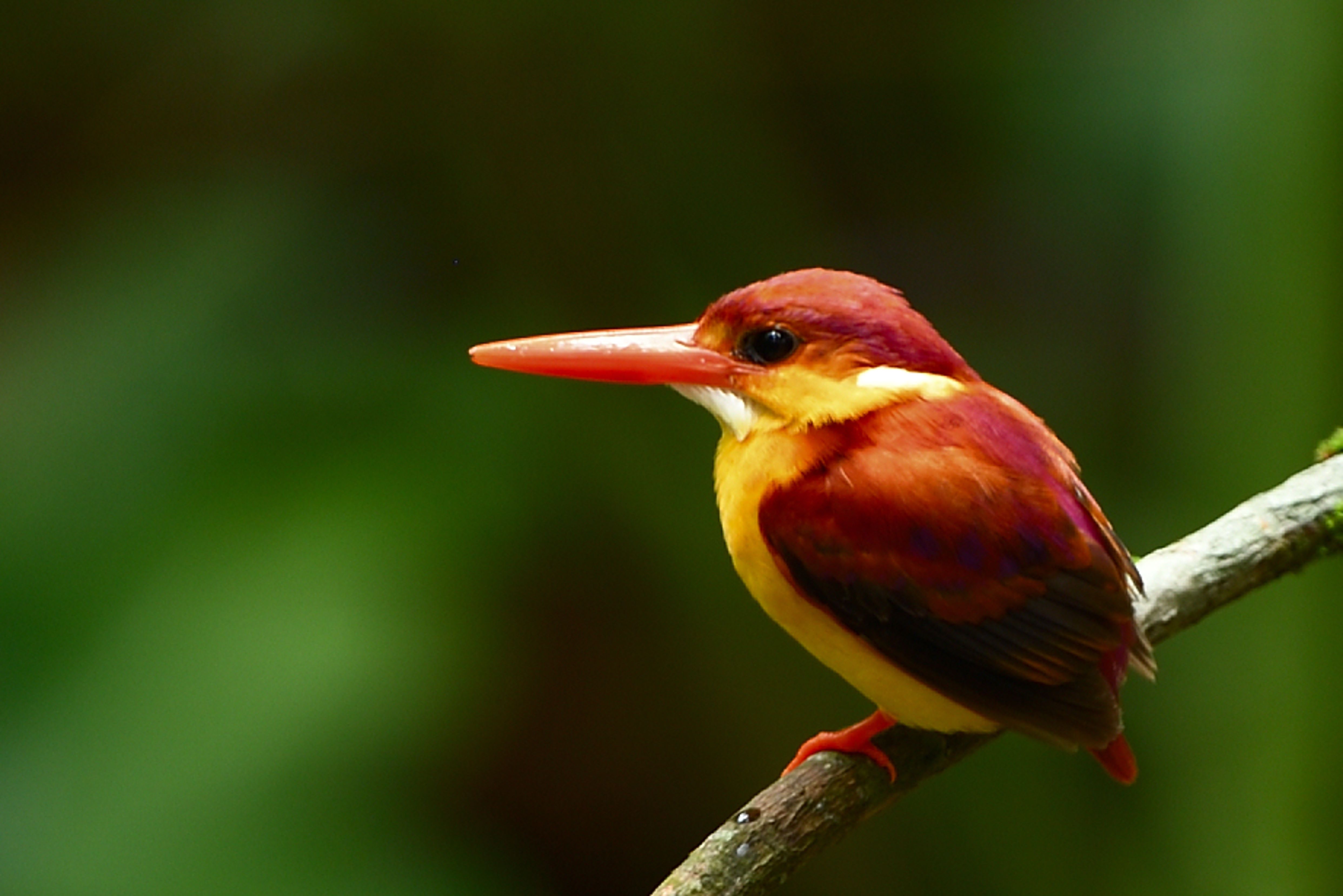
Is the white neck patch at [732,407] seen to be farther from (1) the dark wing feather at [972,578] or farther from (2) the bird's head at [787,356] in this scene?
Result: (1) the dark wing feather at [972,578]

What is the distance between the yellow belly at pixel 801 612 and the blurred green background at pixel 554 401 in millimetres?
976

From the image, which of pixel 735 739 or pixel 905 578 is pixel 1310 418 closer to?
pixel 735 739

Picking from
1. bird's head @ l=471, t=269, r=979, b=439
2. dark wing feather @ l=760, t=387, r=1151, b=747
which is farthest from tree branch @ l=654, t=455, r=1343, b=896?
bird's head @ l=471, t=269, r=979, b=439

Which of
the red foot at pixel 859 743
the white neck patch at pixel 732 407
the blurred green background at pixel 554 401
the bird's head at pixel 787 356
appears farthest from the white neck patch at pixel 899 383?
the blurred green background at pixel 554 401

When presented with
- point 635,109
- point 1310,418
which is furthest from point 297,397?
point 1310,418

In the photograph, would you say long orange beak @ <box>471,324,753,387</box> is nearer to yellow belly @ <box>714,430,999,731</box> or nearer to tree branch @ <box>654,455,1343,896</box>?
yellow belly @ <box>714,430,999,731</box>

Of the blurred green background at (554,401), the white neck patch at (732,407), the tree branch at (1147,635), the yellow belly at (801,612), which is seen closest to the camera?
the tree branch at (1147,635)

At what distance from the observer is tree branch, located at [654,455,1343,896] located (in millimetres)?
1375

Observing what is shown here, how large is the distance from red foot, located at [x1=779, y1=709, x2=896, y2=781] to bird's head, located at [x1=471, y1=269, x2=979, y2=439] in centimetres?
35

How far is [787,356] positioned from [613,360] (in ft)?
0.66

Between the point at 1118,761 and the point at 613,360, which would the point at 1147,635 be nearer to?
the point at 1118,761

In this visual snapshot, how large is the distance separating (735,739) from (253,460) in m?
1.14

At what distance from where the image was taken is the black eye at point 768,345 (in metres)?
1.63

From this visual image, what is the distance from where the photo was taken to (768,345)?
1639 mm
